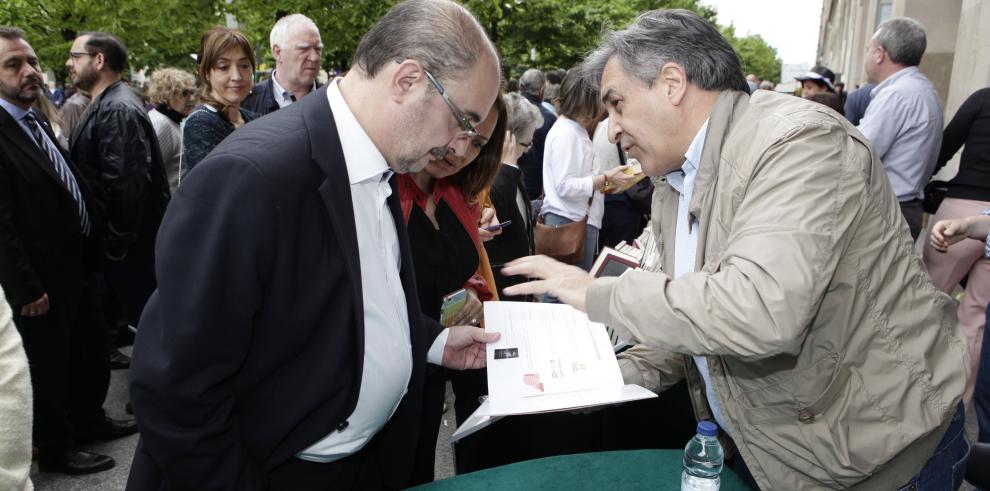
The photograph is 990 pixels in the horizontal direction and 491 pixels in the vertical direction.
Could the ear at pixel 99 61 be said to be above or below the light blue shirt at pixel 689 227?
above

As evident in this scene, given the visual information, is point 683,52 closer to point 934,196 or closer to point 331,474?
point 331,474

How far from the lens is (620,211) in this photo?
5.21 metres

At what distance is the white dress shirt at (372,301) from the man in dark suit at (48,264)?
2344 millimetres

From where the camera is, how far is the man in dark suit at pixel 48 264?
3.08 meters

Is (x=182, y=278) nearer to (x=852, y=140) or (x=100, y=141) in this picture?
(x=852, y=140)

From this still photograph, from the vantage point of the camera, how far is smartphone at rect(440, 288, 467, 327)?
2297mm

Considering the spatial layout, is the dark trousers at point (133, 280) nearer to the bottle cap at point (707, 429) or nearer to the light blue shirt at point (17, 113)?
the light blue shirt at point (17, 113)

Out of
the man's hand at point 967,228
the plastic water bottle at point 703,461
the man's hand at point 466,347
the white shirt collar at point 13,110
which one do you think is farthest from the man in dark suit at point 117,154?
the man's hand at point 967,228

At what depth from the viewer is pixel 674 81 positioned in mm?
1608

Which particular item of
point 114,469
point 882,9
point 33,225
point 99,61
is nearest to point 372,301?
point 33,225

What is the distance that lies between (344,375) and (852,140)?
1177mm

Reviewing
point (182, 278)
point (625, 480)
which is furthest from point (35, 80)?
point (625, 480)

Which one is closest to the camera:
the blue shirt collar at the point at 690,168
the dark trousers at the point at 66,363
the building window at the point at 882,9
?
the blue shirt collar at the point at 690,168

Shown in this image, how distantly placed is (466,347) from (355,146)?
0.83 metres
